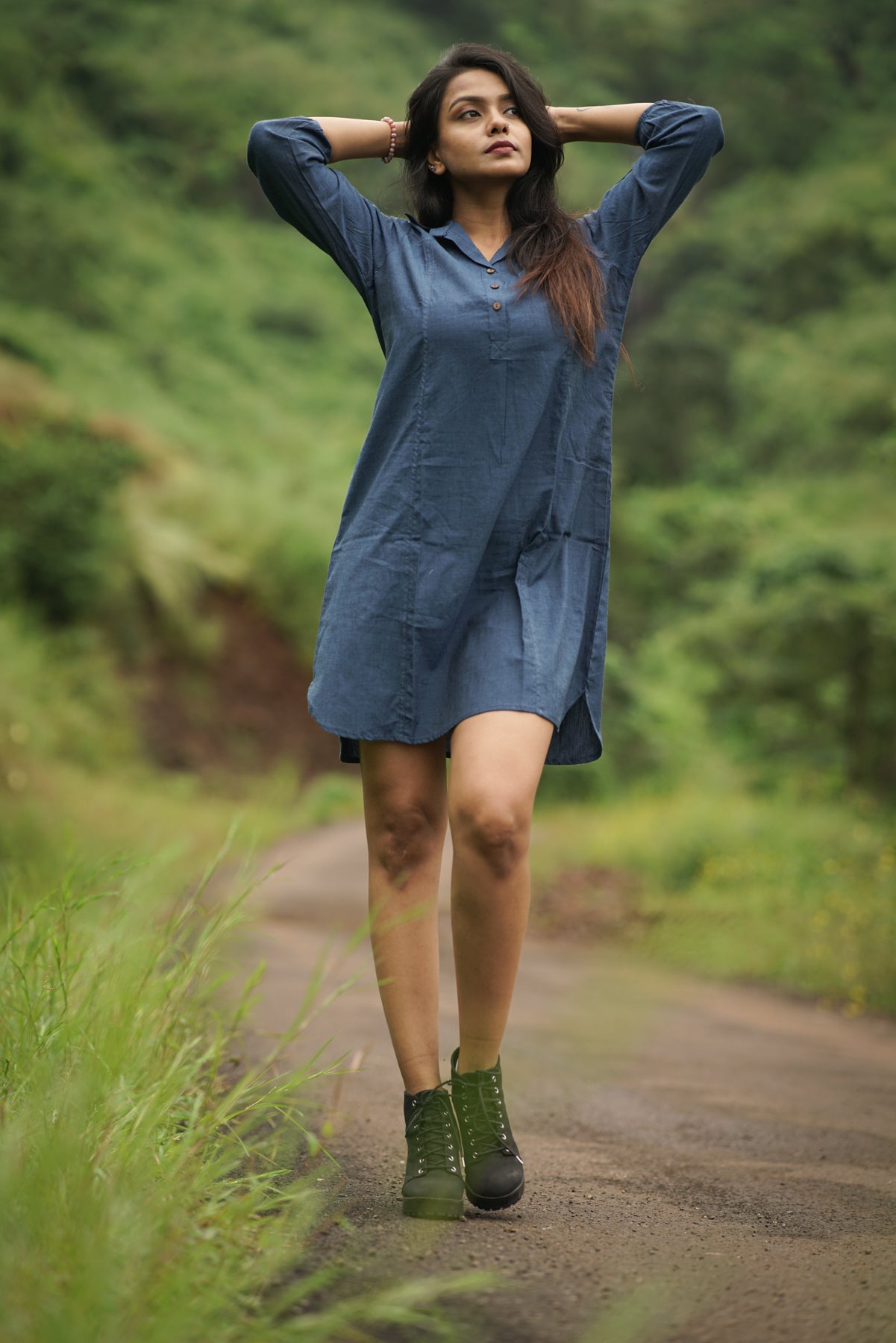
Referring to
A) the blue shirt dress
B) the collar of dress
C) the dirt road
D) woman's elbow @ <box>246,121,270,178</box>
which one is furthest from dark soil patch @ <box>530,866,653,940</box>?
woman's elbow @ <box>246,121,270,178</box>

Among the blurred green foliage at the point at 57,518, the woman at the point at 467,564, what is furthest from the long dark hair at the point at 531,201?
the blurred green foliage at the point at 57,518

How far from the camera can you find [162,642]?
14.6 m

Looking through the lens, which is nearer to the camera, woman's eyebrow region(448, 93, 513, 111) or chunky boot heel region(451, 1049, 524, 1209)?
chunky boot heel region(451, 1049, 524, 1209)

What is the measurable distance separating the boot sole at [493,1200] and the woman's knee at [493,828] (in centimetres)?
51

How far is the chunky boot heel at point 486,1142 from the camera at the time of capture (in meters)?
2.03

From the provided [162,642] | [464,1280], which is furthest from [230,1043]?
[162,642]

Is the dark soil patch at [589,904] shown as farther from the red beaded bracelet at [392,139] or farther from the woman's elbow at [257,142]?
the woman's elbow at [257,142]

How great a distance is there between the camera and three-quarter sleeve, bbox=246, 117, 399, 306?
7.35 feet

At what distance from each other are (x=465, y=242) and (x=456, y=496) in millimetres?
499

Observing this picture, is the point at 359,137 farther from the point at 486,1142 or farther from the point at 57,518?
the point at 57,518

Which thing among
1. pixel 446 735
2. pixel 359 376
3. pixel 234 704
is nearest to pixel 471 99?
pixel 446 735

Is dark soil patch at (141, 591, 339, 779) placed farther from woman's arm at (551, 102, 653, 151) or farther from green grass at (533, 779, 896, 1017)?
woman's arm at (551, 102, 653, 151)

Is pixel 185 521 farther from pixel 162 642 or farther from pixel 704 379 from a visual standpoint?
pixel 704 379

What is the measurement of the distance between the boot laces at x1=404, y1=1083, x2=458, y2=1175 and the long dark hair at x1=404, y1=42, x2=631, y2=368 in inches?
51.9
